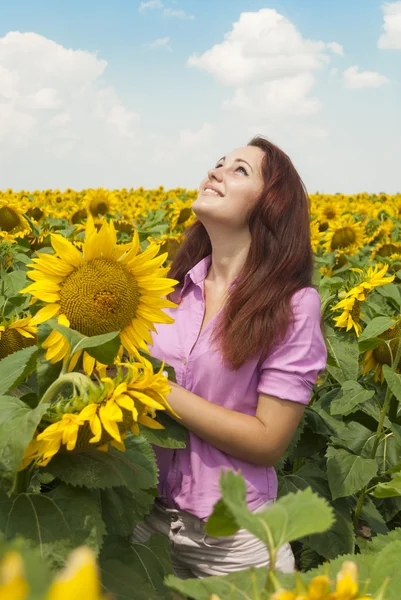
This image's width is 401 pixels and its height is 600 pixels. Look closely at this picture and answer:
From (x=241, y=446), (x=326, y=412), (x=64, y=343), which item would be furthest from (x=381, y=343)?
(x=64, y=343)

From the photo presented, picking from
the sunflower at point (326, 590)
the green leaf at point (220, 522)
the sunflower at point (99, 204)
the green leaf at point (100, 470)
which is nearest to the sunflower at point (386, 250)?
the sunflower at point (99, 204)

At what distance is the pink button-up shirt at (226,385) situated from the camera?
2002 millimetres

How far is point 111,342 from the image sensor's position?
1177 millimetres

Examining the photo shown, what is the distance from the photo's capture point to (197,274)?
231 cm

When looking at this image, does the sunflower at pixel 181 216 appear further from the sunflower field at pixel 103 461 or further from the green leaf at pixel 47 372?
the green leaf at pixel 47 372

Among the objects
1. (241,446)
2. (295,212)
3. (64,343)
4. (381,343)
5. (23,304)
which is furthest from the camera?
(381,343)

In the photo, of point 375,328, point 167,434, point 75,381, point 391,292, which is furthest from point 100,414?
point 391,292

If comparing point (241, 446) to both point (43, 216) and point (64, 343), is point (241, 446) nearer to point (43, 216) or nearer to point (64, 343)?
point (64, 343)

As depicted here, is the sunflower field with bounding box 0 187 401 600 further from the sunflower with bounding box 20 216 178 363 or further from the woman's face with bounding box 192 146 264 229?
the woman's face with bounding box 192 146 264 229

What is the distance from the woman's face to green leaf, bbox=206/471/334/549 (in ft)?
4.69

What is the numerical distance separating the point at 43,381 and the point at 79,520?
0.27m

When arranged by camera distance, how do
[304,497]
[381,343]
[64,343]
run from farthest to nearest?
[381,343] < [64,343] < [304,497]

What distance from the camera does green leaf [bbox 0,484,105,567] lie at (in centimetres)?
117

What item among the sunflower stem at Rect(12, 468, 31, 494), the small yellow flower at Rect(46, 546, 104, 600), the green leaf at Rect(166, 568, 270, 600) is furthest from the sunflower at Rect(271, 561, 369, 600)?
the sunflower stem at Rect(12, 468, 31, 494)
